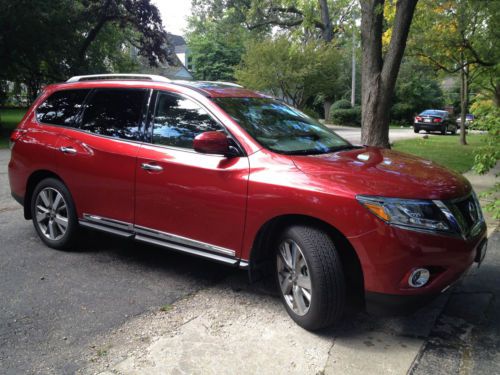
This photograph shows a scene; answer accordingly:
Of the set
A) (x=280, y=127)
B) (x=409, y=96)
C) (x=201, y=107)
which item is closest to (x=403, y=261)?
(x=280, y=127)

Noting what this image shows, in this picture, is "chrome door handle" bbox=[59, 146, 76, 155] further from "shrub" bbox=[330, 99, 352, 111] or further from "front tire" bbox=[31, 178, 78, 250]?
"shrub" bbox=[330, 99, 352, 111]

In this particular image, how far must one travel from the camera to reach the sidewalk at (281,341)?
9.75 feet

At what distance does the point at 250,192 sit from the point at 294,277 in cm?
69

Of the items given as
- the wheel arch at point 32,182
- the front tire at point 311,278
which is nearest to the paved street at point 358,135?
the wheel arch at point 32,182

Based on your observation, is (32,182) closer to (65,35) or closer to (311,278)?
(311,278)

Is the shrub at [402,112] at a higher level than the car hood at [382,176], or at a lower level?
lower

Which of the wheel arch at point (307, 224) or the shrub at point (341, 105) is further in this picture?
the shrub at point (341, 105)

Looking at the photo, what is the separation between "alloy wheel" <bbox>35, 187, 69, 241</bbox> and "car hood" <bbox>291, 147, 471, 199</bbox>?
2.65 m

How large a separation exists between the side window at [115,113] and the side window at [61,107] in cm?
18

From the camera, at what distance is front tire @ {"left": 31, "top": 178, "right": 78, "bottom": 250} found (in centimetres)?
482

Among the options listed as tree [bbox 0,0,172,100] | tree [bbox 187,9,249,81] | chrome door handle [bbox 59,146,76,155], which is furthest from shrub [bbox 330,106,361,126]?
chrome door handle [bbox 59,146,76,155]

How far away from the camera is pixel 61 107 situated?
508 centimetres

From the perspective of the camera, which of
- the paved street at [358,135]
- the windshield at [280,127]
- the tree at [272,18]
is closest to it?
the windshield at [280,127]

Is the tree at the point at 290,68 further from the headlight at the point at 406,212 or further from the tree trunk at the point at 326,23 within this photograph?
the headlight at the point at 406,212
